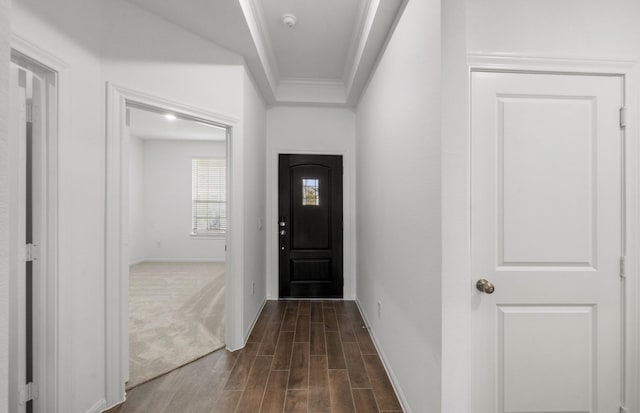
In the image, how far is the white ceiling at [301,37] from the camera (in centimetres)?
191

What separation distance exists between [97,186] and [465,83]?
7.20ft

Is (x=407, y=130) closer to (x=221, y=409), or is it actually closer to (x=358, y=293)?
(x=221, y=409)

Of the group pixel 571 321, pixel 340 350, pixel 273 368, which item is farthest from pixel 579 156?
pixel 273 368

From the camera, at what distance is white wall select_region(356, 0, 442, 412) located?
130 centimetres

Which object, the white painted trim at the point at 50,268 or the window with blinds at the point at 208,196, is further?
the window with blinds at the point at 208,196

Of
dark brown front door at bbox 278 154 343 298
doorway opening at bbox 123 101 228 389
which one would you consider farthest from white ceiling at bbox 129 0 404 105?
doorway opening at bbox 123 101 228 389

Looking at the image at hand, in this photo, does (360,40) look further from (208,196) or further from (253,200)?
(208,196)

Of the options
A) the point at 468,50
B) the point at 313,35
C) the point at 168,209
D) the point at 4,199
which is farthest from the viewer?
the point at 168,209

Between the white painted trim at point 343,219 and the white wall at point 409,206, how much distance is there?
43.4 inches

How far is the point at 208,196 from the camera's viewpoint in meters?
6.22

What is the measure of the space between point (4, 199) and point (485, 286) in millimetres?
1709

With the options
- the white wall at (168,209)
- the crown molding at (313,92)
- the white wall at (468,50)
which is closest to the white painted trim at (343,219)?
the crown molding at (313,92)

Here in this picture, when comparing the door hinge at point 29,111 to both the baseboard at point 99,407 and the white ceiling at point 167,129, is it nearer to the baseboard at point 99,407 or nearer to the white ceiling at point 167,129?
the baseboard at point 99,407

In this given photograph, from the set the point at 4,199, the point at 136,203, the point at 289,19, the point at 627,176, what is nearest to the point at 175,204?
the point at 136,203
